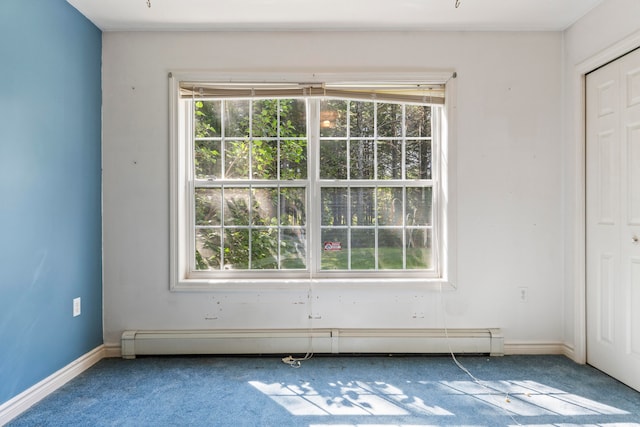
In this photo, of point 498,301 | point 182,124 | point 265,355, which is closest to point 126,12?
point 182,124

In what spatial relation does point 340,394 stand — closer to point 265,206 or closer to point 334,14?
point 265,206

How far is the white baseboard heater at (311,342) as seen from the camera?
2906mm

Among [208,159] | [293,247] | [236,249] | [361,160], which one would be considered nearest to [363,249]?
[293,247]

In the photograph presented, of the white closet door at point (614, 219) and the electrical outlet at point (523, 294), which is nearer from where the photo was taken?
the white closet door at point (614, 219)

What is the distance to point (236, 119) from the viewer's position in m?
3.07

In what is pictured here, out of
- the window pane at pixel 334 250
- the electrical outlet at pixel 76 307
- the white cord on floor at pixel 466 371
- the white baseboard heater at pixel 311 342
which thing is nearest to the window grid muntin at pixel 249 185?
the window pane at pixel 334 250

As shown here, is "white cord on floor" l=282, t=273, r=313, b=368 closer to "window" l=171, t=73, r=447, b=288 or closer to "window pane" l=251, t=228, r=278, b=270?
"window" l=171, t=73, r=447, b=288

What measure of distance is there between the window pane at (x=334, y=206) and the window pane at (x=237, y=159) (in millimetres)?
675

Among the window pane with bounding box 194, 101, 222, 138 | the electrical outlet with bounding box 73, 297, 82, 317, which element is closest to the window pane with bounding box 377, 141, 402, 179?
the window pane with bounding box 194, 101, 222, 138

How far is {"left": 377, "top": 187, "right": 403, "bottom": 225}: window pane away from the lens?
10.1 feet

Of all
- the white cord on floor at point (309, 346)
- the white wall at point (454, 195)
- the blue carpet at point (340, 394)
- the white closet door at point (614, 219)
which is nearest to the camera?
the blue carpet at point (340, 394)

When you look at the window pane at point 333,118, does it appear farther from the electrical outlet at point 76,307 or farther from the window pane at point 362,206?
the electrical outlet at point 76,307

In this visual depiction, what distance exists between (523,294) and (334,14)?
8.55 ft

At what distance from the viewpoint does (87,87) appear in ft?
9.11
